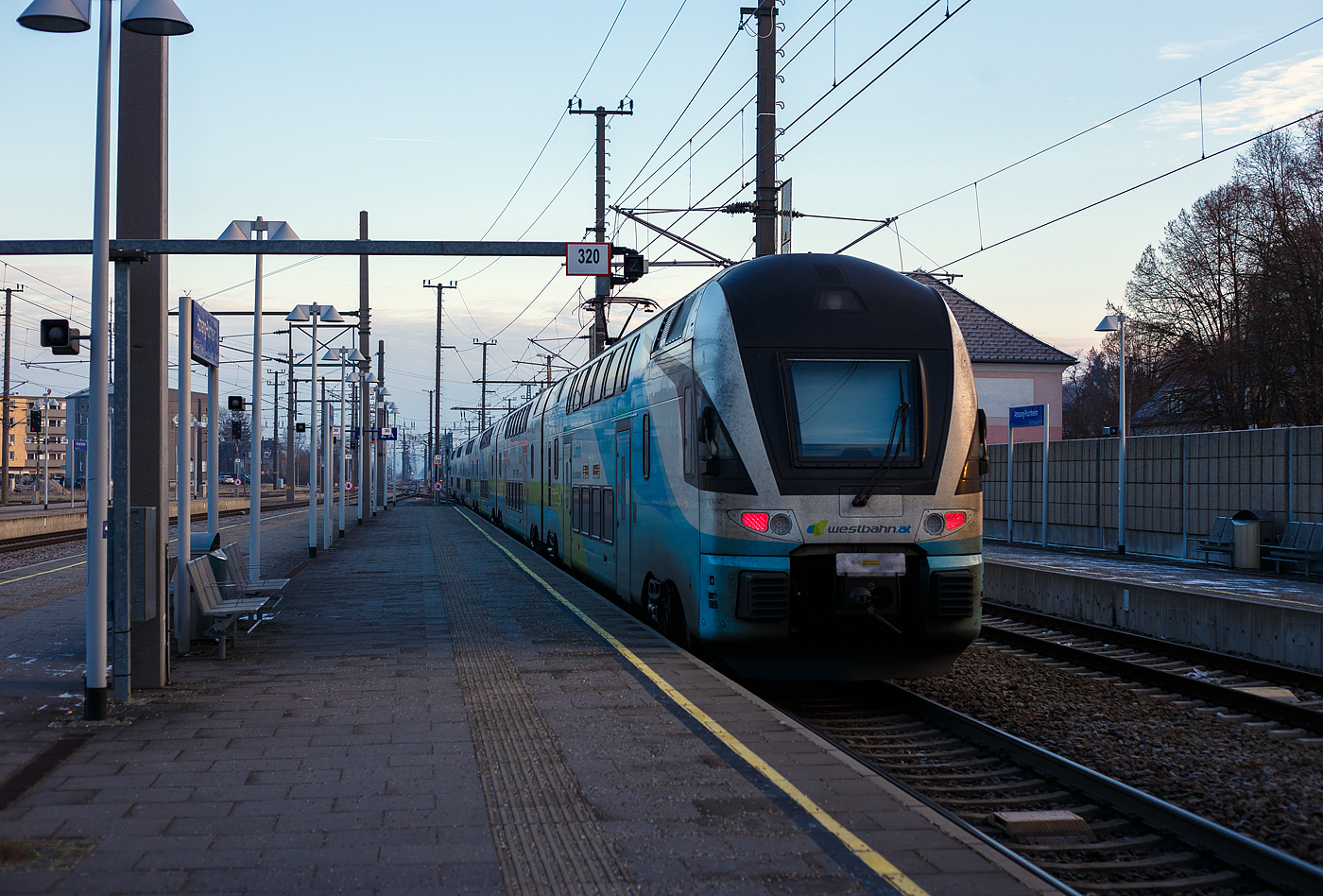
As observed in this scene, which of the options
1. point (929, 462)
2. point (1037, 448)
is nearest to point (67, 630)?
point (929, 462)

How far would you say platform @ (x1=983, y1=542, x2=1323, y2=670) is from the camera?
10.7 metres

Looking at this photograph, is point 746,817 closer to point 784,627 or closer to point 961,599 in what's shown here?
point 784,627

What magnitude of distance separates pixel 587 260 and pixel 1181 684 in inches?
259

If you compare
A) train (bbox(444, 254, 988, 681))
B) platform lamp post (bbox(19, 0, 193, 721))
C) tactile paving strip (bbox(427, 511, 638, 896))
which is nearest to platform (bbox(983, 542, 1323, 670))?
train (bbox(444, 254, 988, 681))

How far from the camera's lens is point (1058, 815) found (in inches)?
219

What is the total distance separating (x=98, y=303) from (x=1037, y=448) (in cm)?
2162

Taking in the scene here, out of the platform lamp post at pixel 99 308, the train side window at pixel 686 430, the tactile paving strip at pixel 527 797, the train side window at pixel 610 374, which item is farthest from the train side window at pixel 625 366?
the platform lamp post at pixel 99 308

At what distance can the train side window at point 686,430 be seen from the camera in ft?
29.3

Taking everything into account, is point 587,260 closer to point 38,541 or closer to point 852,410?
point 852,410

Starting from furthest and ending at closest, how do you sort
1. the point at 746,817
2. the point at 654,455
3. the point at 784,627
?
the point at 654,455
the point at 784,627
the point at 746,817

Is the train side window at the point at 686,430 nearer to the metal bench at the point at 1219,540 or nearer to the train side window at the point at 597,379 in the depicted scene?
the train side window at the point at 597,379

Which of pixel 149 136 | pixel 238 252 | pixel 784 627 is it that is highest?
pixel 149 136

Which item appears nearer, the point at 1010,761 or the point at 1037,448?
the point at 1010,761

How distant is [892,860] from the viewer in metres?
4.45
